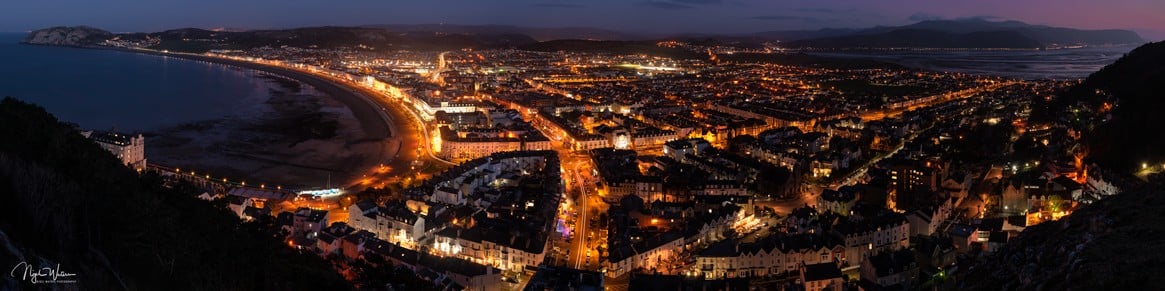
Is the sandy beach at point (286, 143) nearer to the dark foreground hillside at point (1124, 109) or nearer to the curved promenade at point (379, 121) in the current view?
the curved promenade at point (379, 121)

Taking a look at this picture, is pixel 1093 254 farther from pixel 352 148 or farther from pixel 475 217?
pixel 352 148

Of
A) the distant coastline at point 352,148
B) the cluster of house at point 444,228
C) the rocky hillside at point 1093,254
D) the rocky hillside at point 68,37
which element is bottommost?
the cluster of house at point 444,228

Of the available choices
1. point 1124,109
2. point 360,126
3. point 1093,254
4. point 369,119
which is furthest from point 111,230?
point 369,119

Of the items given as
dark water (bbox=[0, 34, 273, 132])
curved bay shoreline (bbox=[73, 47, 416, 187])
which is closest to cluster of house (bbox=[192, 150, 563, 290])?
curved bay shoreline (bbox=[73, 47, 416, 187])

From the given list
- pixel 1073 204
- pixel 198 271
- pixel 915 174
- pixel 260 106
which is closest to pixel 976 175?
pixel 915 174

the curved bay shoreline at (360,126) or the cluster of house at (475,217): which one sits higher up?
the curved bay shoreline at (360,126)

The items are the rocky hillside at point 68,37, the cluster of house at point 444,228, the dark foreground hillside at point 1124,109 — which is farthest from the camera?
the rocky hillside at point 68,37

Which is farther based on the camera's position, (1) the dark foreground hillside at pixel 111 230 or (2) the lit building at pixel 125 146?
(2) the lit building at pixel 125 146

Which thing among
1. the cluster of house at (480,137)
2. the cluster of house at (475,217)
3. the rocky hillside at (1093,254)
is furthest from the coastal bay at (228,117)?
the rocky hillside at (1093,254)

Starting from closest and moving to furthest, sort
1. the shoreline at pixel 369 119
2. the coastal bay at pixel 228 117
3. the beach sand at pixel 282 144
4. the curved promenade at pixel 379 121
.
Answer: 1. the beach sand at pixel 282 144
2. the coastal bay at pixel 228 117
3. the shoreline at pixel 369 119
4. the curved promenade at pixel 379 121
